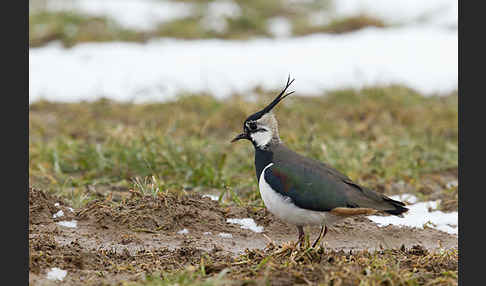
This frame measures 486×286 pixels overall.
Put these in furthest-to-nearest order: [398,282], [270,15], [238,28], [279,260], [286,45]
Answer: [270,15] < [238,28] < [286,45] < [279,260] < [398,282]

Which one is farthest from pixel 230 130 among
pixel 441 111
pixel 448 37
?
pixel 448 37

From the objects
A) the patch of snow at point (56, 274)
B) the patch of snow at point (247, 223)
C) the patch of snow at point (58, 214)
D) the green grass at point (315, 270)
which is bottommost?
the patch of snow at point (56, 274)

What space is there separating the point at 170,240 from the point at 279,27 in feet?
28.6

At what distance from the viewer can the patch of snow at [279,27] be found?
1257 cm

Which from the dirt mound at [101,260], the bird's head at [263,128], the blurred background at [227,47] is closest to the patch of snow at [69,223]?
the dirt mound at [101,260]

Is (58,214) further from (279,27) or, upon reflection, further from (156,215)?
(279,27)

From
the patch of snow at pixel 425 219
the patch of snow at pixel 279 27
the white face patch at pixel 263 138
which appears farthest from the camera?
the patch of snow at pixel 279 27

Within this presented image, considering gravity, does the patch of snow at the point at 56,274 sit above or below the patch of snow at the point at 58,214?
below

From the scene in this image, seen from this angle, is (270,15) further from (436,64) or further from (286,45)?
(436,64)

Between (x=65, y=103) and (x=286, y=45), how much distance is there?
398 cm

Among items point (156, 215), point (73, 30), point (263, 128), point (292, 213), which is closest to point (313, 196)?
point (292, 213)

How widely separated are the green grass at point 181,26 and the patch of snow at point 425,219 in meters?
6.73

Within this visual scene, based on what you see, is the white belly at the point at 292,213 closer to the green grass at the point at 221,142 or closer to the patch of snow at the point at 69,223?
the green grass at the point at 221,142

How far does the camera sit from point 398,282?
3.67 metres
